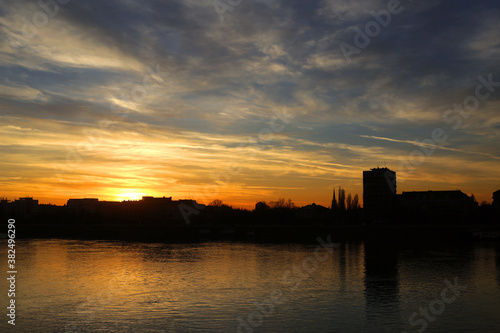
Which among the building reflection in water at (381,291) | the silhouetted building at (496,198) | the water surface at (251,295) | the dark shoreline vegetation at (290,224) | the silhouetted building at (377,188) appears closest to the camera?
the water surface at (251,295)

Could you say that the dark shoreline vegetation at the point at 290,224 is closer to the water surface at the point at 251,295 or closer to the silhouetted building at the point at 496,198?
the silhouetted building at the point at 496,198

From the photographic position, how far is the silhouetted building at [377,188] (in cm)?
18412

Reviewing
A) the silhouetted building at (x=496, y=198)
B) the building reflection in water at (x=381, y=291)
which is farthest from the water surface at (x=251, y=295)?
the silhouetted building at (x=496, y=198)

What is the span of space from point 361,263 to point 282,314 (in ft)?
89.3

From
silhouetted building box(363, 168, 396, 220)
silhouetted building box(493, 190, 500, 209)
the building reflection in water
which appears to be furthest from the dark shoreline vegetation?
the building reflection in water

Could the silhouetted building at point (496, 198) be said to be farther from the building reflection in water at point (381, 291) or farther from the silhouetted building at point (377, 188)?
the building reflection in water at point (381, 291)

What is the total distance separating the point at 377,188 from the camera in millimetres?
186750

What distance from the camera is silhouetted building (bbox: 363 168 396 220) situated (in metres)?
184

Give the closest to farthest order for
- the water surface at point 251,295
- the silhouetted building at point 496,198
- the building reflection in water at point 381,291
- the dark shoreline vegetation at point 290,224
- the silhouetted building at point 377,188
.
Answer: the water surface at point 251,295 < the building reflection in water at point 381,291 < the dark shoreline vegetation at point 290,224 < the silhouetted building at point 496,198 < the silhouetted building at point 377,188

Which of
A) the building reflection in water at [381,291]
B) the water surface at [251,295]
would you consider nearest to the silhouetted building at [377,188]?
the water surface at [251,295]

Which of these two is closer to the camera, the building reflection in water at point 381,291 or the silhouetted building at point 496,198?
the building reflection in water at point 381,291

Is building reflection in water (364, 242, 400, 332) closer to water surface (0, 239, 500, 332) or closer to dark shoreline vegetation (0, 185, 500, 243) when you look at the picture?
water surface (0, 239, 500, 332)

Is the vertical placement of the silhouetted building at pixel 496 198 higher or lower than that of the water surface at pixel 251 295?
higher

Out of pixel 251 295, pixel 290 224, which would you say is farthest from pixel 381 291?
pixel 290 224
